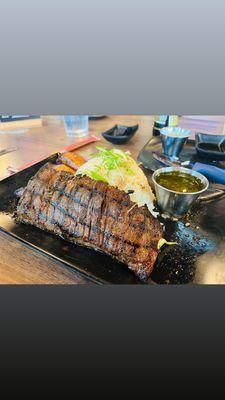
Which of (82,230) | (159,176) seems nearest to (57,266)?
(82,230)

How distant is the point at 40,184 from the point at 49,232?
0.37 meters

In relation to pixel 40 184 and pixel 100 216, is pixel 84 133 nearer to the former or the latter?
pixel 40 184

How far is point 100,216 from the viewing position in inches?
69.6

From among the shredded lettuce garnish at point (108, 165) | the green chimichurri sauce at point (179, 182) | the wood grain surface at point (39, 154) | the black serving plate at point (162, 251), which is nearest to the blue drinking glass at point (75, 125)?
the wood grain surface at point (39, 154)

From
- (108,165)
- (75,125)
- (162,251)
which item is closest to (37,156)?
(75,125)

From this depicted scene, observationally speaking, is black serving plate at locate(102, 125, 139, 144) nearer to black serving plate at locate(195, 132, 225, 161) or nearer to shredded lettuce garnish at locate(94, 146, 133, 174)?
black serving plate at locate(195, 132, 225, 161)

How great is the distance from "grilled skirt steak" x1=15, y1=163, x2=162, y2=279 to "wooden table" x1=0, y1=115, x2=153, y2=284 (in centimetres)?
22

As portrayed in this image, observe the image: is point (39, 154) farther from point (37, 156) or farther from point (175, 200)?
point (175, 200)

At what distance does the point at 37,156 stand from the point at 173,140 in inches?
63.0

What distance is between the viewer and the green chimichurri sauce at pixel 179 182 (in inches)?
83.1

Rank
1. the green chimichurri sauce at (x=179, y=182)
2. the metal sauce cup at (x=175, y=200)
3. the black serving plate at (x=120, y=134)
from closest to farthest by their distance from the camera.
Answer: the metal sauce cup at (x=175, y=200), the green chimichurri sauce at (x=179, y=182), the black serving plate at (x=120, y=134)

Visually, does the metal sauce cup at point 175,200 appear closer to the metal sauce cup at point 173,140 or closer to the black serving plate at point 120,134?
the metal sauce cup at point 173,140

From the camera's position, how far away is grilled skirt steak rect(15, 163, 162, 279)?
1.65m

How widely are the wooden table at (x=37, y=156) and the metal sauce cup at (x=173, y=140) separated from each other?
419 millimetres
